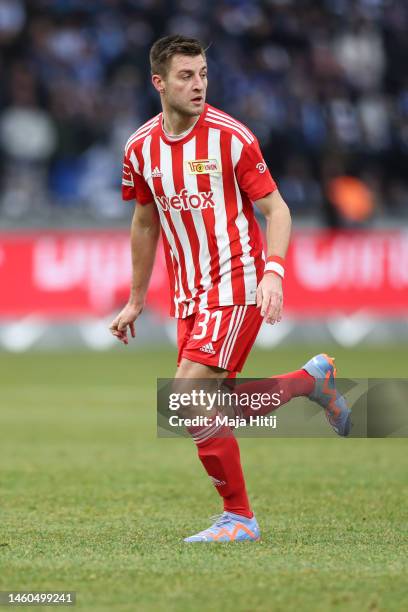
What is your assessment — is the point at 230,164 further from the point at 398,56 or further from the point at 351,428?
the point at 398,56

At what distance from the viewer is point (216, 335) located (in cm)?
559

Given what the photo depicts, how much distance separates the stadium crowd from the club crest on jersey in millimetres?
10717

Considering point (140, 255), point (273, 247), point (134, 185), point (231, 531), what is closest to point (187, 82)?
point (134, 185)

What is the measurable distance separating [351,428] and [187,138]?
1571 mm

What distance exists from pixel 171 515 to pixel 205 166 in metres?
1.86

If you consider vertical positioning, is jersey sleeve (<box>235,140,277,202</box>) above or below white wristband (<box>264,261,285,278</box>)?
above

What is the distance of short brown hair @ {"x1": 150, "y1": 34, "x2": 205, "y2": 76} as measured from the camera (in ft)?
18.2

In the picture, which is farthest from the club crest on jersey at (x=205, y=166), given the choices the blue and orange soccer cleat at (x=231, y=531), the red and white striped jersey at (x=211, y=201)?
the blue and orange soccer cleat at (x=231, y=531)

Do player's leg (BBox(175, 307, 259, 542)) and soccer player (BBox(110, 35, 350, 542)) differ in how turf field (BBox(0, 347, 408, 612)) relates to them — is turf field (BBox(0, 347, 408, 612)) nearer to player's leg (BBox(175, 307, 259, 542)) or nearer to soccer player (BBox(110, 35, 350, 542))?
player's leg (BBox(175, 307, 259, 542))

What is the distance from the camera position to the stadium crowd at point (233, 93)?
684 inches

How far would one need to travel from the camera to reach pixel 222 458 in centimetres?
564

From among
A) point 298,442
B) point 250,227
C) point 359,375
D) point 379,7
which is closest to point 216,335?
point 250,227

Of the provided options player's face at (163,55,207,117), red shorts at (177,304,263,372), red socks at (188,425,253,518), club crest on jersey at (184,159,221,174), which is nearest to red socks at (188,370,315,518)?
red socks at (188,425,253,518)

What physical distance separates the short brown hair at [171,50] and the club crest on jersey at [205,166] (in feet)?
1.36
